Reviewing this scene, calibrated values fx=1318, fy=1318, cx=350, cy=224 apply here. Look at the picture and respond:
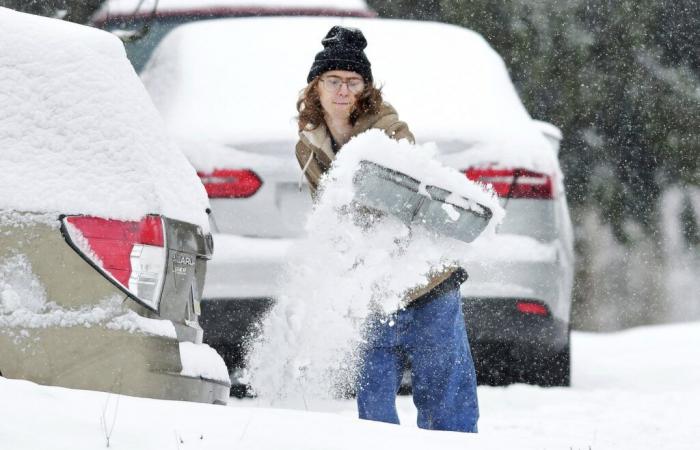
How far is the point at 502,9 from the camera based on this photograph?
13.8 meters

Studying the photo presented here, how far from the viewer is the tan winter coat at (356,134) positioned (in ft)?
14.6

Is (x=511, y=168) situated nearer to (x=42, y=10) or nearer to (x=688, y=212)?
(x=42, y=10)

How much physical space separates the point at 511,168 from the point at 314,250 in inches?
52.5

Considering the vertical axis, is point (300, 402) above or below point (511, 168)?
below

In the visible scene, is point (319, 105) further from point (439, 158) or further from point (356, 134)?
point (439, 158)

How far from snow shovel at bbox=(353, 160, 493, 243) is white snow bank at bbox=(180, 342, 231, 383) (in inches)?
27.7

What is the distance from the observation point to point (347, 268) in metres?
4.61

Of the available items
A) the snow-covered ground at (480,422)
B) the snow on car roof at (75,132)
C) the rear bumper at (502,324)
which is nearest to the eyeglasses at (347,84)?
the snow on car roof at (75,132)

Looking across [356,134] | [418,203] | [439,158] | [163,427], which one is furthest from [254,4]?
[163,427]

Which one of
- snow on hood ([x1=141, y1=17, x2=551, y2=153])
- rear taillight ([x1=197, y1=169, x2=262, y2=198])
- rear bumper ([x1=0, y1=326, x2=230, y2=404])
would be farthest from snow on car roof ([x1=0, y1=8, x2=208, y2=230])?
snow on hood ([x1=141, y1=17, x2=551, y2=153])

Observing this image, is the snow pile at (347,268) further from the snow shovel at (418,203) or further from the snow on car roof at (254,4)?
the snow on car roof at (254,4)

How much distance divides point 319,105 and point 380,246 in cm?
58

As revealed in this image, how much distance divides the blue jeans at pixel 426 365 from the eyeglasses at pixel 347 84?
2.56 ft

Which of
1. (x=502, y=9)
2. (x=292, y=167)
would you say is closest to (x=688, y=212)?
(x=502, y=9)
